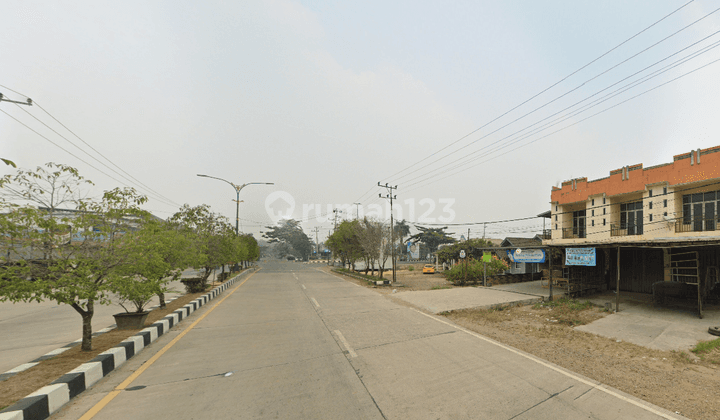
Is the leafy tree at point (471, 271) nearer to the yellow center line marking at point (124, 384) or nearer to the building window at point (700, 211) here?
the building window at point (700, 211)

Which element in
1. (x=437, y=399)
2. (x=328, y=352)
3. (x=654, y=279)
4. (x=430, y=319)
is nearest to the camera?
(x=437, y=399)

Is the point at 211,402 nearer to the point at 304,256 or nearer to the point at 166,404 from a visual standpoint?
the point at 166,404

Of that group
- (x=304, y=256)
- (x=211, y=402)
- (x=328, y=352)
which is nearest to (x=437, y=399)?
(x=328, y=352)

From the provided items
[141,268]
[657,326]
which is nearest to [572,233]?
[657,326]

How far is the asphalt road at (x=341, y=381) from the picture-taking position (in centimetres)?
422

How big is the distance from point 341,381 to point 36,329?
11.0 m

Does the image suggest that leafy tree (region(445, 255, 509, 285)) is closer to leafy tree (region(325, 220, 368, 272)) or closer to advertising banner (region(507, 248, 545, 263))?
advertising banner (region(507, 248, 545, 263))

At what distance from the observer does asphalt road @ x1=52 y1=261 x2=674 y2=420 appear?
4219 millimetres

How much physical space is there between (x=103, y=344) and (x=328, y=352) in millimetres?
5272

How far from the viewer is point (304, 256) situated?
11038 cm

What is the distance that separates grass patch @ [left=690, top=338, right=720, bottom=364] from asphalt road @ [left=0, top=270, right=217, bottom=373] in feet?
50.3

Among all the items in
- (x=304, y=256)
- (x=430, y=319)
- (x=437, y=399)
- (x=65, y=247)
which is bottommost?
(x=304, y=256)

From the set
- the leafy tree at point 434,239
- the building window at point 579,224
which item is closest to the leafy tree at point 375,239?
the building window at point 579,224

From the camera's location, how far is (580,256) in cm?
1458
